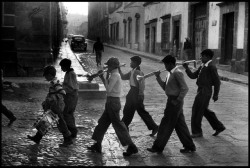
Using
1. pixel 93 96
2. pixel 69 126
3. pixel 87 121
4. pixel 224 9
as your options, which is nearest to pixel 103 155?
pixel 69 126

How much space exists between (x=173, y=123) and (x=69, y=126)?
175cm

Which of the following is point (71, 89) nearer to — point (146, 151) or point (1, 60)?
point (146, 151)

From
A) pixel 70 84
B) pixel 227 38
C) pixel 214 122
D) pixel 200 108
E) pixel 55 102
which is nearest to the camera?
pixel 55 102

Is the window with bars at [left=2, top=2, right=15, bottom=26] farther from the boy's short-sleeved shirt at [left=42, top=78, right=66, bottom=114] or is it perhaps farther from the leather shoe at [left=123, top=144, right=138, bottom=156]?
the leather shoe at [left=123, top=144, right=138, bottom=156]

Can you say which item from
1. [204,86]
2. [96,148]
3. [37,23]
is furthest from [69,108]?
[37,23]

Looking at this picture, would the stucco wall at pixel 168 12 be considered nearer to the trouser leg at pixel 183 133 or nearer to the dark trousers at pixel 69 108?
the dark trousers at pixel 69 108

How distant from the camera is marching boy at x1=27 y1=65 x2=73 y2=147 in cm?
552

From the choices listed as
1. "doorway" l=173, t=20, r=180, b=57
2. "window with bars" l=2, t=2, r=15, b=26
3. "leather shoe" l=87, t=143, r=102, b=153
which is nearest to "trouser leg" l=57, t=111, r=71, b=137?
"leather shoe" l=87, t=143, r=102, b=153

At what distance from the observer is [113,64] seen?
520 cm

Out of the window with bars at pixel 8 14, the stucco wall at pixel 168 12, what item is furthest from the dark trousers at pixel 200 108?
the stucco wall at pixel 168 12

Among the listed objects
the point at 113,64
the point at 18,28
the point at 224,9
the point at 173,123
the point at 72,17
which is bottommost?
the point at 173,123

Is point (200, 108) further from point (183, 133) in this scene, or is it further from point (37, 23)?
point (37, 23)

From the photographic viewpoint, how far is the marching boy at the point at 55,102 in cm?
552

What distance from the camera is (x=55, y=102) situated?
5.52m
